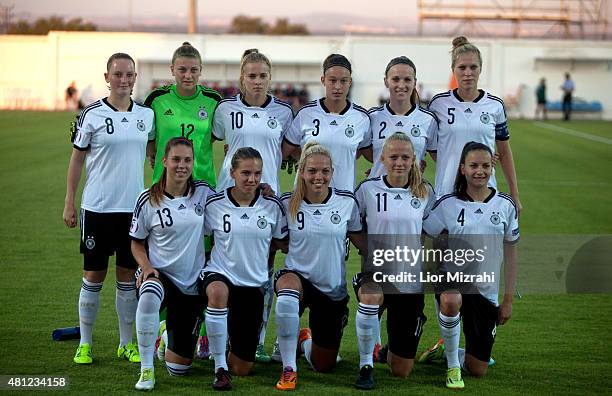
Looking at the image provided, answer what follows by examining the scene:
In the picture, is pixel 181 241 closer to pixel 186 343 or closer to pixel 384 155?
pixel 186 343

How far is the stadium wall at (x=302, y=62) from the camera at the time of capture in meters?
42.0

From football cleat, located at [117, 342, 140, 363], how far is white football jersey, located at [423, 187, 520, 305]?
6.57 feet

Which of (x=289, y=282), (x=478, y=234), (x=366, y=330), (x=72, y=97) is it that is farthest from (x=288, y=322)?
(x=72, y=97)

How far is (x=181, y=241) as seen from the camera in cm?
570

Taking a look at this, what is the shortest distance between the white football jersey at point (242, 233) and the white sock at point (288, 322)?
9.3 inches

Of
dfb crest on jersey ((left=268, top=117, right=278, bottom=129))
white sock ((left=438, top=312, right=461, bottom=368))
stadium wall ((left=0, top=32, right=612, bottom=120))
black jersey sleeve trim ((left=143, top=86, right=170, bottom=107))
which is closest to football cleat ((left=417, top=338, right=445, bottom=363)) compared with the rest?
white sock ((left=438, top=312, right=461, bottom=368))

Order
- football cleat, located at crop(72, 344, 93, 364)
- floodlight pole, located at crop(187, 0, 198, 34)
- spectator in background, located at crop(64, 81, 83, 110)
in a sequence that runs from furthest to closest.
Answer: floodlight pole, located at crop(187, 0, 198, 34) → spectator in background, located at crop(64, 81, 83, 110) → football cleat, located at crop(72, 344, 93, 364)

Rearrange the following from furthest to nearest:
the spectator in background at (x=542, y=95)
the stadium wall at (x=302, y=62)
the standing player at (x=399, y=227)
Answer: the stadium wall at (x=302, y=62), the spectator in background at (x=542, y=95), the standing player at (x=399, y=227)

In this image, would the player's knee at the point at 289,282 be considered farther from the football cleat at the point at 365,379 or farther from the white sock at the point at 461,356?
the white sock at the point at 461,356

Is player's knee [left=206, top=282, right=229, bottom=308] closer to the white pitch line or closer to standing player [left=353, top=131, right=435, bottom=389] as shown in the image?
standing player [left=353, top=131, right=435, bottom=389]

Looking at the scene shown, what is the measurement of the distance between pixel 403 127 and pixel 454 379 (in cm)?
167

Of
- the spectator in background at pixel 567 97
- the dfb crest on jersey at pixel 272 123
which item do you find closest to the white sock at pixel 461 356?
the dfb crest on jersey at pixel 272 123

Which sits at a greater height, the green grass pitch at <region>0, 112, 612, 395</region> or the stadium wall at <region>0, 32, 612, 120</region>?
the stadium wall at <region>0, 32, 612, 120</region>

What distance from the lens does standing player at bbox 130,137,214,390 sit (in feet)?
18.5
